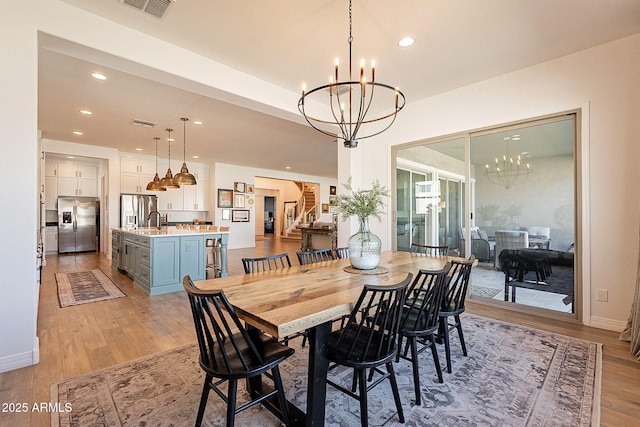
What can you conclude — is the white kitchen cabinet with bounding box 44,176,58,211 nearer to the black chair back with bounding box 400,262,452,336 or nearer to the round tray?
the round tray

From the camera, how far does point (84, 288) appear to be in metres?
4.54

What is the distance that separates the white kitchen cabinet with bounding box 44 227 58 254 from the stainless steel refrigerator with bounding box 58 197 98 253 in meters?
0.19

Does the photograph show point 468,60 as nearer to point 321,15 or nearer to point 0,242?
point 321,15

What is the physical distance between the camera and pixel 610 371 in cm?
221

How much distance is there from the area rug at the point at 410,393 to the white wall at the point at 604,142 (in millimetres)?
822

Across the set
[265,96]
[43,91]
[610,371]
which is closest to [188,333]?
[265,96]

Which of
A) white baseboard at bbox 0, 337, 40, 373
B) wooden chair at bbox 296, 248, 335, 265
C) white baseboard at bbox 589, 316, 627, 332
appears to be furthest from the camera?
white baseboard at bbox 589, 316, 627, 332

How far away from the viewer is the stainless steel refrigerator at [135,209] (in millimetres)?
7438

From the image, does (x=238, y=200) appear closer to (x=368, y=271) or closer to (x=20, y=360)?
(x=20, y=360)

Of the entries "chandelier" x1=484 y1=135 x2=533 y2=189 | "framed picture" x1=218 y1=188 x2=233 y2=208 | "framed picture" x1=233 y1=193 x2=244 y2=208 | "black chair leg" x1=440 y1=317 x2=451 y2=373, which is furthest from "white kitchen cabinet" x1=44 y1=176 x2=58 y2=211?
"chandelier" x1=484 y1=135 x2=533 y2=189

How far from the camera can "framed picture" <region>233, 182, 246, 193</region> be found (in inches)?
381

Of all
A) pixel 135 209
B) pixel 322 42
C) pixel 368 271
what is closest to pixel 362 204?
pixel 368 271

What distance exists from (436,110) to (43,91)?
5.30 meters

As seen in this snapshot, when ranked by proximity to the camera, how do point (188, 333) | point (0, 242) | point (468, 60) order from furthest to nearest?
point (468, 60), point (188, 333), point (0, 242)
